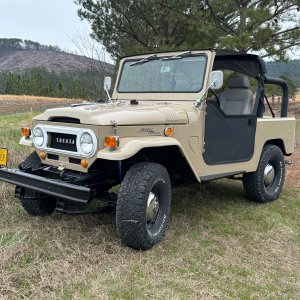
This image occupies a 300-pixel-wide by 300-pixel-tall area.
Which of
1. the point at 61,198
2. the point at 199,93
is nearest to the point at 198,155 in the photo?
the point at 199,93

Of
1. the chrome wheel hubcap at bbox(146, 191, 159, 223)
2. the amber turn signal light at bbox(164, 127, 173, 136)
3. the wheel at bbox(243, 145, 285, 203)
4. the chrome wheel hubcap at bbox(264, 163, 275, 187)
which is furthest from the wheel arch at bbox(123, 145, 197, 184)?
the chrome wheel hubcap at bbox(264, 163, 275, 187)

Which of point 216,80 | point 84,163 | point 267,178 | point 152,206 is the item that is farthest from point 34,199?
point 267,178

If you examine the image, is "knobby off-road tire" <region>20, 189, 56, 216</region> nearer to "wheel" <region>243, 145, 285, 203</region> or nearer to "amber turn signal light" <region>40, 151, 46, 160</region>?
"amber turn signal light" <region>40, 151, 46, 160</region>

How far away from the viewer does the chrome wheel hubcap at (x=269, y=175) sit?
19.2ft

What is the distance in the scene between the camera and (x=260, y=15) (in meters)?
11.2

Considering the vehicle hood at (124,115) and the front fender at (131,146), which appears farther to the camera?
the vehicle hood at (124,115)

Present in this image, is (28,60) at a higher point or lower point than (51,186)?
higher

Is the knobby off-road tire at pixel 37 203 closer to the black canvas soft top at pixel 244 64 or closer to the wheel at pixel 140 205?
the wheel at pixel 140 205

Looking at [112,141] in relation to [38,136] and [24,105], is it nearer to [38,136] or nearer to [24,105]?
[38,136]

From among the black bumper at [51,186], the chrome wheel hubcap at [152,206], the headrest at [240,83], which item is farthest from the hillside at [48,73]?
the chrome wheel hubcap at [152,206]

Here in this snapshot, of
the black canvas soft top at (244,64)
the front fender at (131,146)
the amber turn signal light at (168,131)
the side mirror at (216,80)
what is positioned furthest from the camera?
the black canvas soft top at (244,64)

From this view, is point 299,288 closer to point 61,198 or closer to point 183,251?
point 183,251

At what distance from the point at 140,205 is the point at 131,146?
518mm

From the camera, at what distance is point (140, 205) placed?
3.67m
